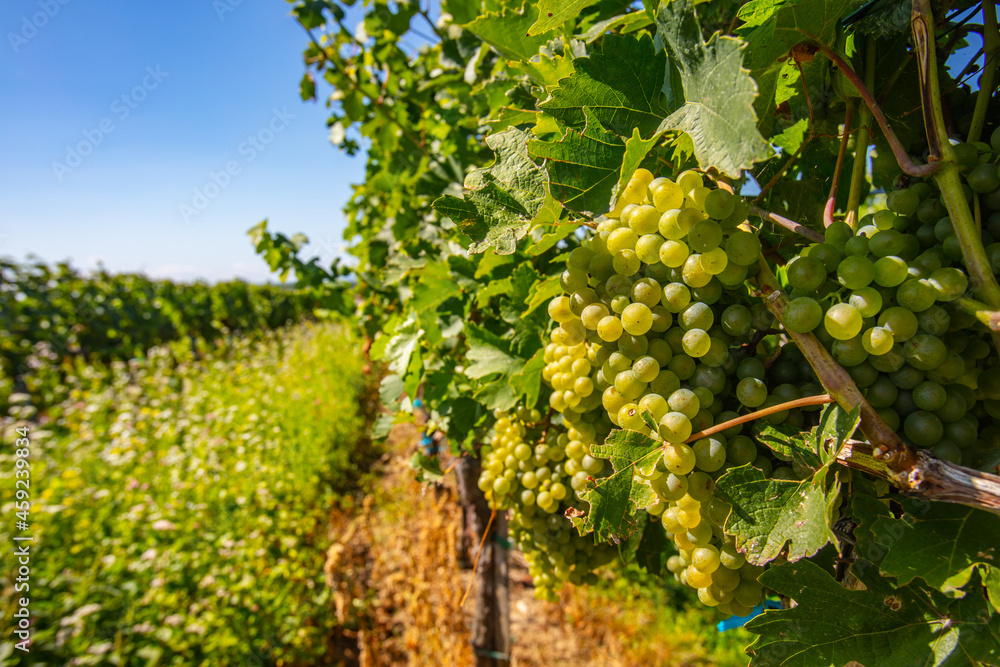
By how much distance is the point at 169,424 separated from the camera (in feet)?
18.1

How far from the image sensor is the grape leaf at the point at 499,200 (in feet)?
2.52

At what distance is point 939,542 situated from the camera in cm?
55

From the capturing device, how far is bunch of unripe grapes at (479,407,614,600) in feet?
3.90

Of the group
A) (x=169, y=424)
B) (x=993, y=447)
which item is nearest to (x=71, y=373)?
(x=169, y=424)

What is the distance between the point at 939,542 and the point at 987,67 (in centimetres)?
57

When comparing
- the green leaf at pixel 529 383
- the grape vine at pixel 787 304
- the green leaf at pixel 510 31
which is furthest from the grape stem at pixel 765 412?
the green leaf at pixel 510 31

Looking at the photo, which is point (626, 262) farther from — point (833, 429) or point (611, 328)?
point (833, 429)

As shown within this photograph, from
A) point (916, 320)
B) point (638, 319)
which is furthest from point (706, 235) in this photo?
point (916, 320)

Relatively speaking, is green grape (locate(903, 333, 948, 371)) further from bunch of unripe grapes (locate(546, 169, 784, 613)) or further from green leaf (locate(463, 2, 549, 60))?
green leaf (locate(463, 2, 549, 60))

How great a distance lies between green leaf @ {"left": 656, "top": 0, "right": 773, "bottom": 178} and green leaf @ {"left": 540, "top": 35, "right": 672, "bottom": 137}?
0.04m

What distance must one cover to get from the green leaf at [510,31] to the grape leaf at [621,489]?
2.93 feet

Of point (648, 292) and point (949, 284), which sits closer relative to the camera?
point (949, 284)

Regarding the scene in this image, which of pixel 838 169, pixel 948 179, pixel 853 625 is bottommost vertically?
pixel 853 625

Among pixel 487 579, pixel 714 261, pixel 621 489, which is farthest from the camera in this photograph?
pixel 487 579
